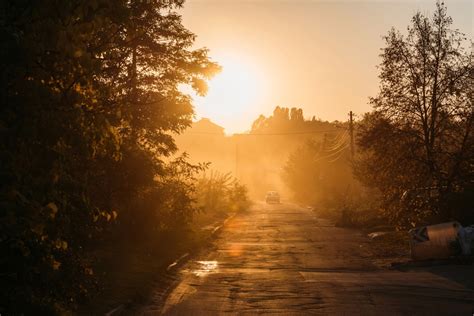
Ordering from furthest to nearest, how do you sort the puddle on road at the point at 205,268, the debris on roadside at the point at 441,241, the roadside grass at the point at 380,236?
the roadside grass at the point at 380,236
the debris on roadside at the point at 441,241
the puddle on road at the point at 205,268

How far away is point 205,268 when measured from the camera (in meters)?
16.3

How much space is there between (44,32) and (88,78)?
80 cm

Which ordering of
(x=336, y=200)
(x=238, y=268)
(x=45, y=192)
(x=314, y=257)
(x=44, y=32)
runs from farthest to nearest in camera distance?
1. (x=336, y=200)
2. (x=314, y=257)
3. (x=238, y=268)
4. (x=45, y=192)
5. (x=44, y=32)

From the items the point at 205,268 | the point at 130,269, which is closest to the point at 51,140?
the point at 130,269

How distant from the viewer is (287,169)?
318 feet

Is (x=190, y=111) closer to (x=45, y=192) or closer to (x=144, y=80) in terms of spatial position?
(x=144, y=80)

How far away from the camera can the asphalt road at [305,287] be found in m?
10.1

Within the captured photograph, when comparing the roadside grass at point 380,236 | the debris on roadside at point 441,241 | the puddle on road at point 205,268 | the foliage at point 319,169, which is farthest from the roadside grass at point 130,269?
the foliage at point 319,169

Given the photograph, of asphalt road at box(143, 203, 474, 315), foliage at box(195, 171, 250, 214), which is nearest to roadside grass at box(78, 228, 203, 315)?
asphalt road at box(143, 203, 474, 315)

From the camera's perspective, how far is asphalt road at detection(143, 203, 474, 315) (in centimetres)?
1012

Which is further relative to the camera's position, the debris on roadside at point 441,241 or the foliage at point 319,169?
the foliage at point 319,169

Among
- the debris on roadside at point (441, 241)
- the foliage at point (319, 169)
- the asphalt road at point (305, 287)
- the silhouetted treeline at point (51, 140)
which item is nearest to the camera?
the silhouetted treeline at point (51, 140)

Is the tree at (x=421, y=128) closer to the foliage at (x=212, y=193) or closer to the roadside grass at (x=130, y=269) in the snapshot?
the roadside grass at (x=130, y=269)

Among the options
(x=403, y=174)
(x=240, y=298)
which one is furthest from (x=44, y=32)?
(x=403, y=174)
